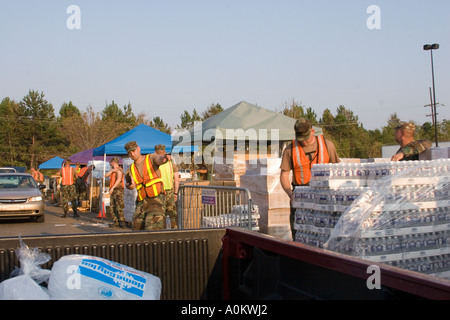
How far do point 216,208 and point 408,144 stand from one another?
8.96ft

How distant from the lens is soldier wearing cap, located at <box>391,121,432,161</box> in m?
5.66

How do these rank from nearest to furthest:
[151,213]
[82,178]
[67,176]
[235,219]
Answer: [235,219], [151,213], [67,176], [82,178]

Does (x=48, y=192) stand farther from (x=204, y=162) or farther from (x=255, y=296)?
(x=255, y=296)

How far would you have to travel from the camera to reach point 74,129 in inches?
2132

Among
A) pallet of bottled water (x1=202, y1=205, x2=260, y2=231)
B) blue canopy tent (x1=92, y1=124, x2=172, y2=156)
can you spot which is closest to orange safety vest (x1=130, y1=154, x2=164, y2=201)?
pallet of bottled water (x1=202, y1=205, x2=260, y2=231)

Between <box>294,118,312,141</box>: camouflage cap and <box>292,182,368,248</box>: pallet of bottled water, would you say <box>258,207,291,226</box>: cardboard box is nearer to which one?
<box>294,118,312,141</box>: camouflage cap

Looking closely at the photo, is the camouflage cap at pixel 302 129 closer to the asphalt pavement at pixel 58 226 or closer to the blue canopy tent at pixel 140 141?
the asphalt pavement at pixel 58 226

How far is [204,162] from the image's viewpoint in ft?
47.2

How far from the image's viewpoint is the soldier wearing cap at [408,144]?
223 inches

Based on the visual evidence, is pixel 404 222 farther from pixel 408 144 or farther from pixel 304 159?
pixel 408 144

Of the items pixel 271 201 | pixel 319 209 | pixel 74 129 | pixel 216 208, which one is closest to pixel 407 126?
pixel 319 209

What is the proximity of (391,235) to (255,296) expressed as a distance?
128 centimetres

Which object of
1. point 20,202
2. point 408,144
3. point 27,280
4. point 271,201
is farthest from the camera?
point 20,202

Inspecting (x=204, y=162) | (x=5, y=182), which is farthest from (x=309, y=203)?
(x=5, y=182)
